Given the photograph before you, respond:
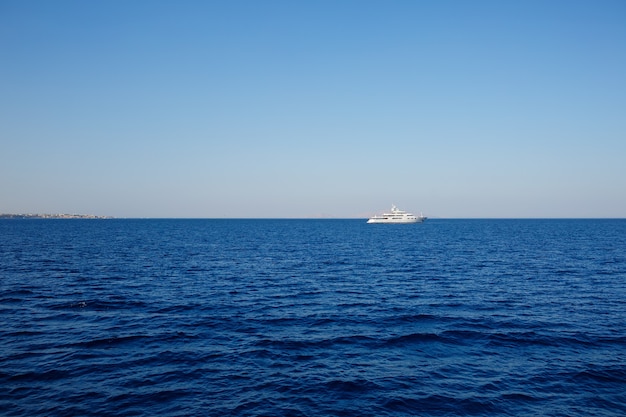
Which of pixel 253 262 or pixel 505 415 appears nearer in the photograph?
pixel 505 415

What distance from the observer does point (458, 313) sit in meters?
33.2

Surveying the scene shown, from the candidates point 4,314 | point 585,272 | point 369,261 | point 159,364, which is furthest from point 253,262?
point 585,272

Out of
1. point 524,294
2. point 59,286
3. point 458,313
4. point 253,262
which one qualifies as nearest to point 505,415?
point 458,313

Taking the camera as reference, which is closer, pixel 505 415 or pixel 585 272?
pixel 505 415

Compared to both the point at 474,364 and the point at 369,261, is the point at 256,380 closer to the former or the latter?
the point at 474,364

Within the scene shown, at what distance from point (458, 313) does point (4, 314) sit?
3822 cm

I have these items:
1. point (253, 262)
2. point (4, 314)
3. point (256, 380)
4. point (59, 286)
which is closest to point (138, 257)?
point (253, 262)

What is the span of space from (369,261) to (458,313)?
37.5 metres

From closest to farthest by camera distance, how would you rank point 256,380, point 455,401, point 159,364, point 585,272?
point 455,401, point 256,380, point 159,364, point 585,272

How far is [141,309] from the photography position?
33.8 metres

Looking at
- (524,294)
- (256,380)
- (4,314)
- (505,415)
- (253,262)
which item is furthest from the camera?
(253,262)

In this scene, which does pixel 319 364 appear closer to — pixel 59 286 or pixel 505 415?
pixel 505 415

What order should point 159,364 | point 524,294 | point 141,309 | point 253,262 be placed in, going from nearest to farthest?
1. point 159,364
2. point 141,309
3. point 524,294
4. point 253,262

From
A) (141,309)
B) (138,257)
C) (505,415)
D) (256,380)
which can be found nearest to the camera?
(505,415)
